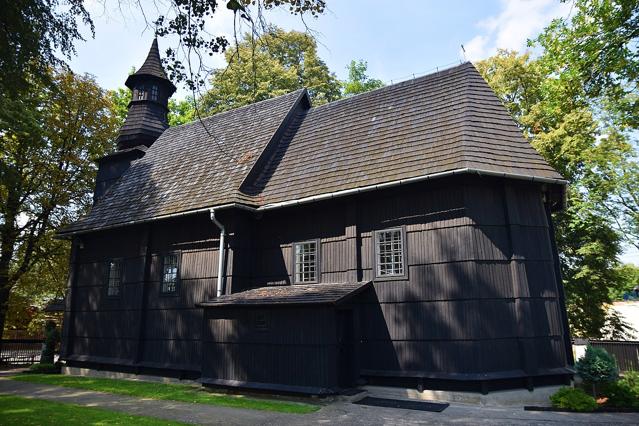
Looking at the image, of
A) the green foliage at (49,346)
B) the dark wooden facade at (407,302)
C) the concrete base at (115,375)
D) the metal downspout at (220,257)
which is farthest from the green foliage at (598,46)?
the green foliage at (49,346)

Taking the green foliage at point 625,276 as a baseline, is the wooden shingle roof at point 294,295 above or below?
below

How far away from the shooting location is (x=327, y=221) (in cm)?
1355

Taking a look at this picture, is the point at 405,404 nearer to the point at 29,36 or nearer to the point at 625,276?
the point at 29,36

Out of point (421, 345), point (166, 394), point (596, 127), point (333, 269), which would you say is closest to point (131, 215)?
point (166, 394)

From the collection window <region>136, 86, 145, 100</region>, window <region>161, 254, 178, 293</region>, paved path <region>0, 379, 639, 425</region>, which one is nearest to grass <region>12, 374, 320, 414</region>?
paved path <region>0, 379, 639, 425</region>

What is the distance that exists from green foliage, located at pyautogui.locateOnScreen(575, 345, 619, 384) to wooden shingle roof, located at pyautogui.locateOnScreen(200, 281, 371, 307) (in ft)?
18.5

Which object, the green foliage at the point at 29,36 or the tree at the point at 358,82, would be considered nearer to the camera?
the green foliage at the point at 29,36

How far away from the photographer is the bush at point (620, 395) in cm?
1035

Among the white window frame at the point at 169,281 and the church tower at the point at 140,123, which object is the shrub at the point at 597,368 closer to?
the white window frame at the point at 169,281

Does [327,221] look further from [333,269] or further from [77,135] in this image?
[77,135]

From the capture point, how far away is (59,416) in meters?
9.37

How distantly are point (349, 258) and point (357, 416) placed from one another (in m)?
4.56

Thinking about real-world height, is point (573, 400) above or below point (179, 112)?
below

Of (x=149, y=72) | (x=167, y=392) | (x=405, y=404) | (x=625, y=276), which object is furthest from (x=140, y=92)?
(x=625, y=276)
